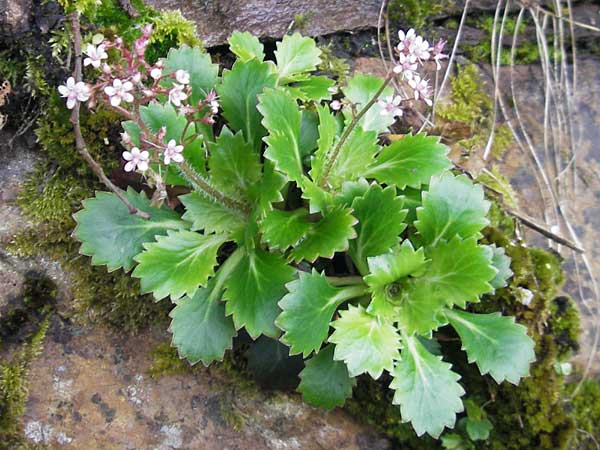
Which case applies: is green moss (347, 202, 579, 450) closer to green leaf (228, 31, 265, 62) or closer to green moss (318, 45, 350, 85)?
green moss (318, 45, 350, 85)

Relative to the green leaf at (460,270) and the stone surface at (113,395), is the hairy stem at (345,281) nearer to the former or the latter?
the green leaf at (460,270)

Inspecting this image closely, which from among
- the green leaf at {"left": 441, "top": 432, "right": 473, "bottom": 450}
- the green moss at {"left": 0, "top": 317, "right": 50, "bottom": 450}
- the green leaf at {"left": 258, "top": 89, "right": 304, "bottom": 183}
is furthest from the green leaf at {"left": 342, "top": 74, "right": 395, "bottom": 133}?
the green moss at {"left": 0, "top": 317, "right": 50, "bottom": 450}

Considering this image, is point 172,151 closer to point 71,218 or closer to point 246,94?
point 246,94

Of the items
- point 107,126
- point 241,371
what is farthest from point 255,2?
point 241,371

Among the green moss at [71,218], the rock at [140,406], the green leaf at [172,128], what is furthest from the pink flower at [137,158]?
the rock at [140,406]

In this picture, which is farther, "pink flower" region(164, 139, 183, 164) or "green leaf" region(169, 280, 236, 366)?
"green leaf" region(169, 280, 236, 366)

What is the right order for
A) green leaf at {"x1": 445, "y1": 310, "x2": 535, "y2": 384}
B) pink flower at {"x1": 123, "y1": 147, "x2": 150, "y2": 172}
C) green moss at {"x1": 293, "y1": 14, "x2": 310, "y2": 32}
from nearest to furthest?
pink flower at {"x1": 123, "y1": 147, "x2": 150, "y2": 172}
green leaf at {"x1": 445, "y1": 310, "x2": 535, "y2": 384}
green moss at {"x1": 293, "y1": 14, "x2": 310, "y2": 32}

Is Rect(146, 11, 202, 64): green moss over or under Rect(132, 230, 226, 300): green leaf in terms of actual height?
over

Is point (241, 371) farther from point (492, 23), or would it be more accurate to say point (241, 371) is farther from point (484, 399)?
point (492, 23)
